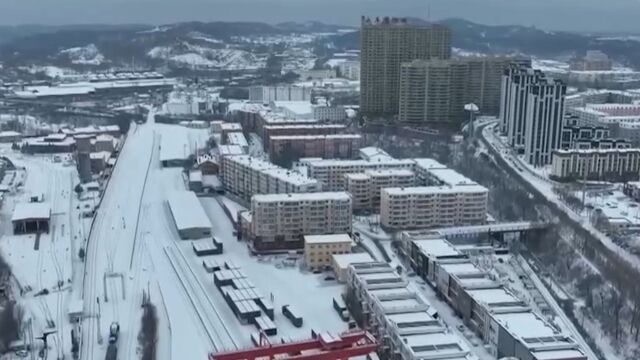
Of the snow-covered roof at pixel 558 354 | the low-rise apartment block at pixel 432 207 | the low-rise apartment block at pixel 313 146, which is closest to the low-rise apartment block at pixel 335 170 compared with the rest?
the low-rise apartment block at pixel 432 207

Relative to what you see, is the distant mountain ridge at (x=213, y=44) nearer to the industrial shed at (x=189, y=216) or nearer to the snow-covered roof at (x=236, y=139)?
the snow-covered roof at (x=236, y=139)

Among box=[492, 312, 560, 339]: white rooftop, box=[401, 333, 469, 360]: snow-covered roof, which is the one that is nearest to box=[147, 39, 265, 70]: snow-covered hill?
box=[492, 312, 560, 339]: white rooftop

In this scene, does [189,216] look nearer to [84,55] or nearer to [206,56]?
[206,56]

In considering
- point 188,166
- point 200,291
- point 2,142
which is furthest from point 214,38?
point 200,291

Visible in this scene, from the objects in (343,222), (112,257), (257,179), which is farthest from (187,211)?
(343,222)

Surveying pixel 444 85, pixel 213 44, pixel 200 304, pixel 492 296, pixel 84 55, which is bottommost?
pixel 200 304

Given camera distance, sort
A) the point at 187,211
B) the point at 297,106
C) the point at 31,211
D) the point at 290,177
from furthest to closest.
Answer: the point at 297,106 < the point at 290,177 < the point at 187,211 < the point at 31,211
